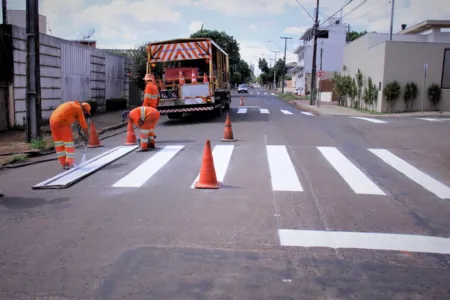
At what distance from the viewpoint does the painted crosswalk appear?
25.5 feet

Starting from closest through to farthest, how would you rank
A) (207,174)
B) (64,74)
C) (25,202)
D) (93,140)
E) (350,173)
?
1. (25,202)
2. (207,174)
3. (350,173)
4. (93,140)
5. (64,74)

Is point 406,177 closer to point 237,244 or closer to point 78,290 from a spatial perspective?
point 237,244

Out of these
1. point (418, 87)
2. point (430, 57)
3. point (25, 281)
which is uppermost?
point (430, 57)

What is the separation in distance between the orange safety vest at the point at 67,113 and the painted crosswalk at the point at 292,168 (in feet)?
4.21

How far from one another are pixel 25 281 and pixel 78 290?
0.59 meters

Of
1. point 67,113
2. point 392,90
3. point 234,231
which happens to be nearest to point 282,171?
point 234,231

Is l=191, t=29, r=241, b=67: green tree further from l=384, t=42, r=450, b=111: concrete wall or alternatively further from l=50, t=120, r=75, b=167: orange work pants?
l=50, t=120, r=75, b=167: orange work pants

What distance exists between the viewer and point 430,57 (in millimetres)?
25734

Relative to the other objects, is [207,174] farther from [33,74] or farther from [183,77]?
[183,77]

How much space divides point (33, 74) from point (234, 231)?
9380mm

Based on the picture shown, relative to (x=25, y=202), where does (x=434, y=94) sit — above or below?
above

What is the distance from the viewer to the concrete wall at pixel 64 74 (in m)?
15.8

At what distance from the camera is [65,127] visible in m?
9.12

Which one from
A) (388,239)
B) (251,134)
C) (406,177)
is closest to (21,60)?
(251,134)
